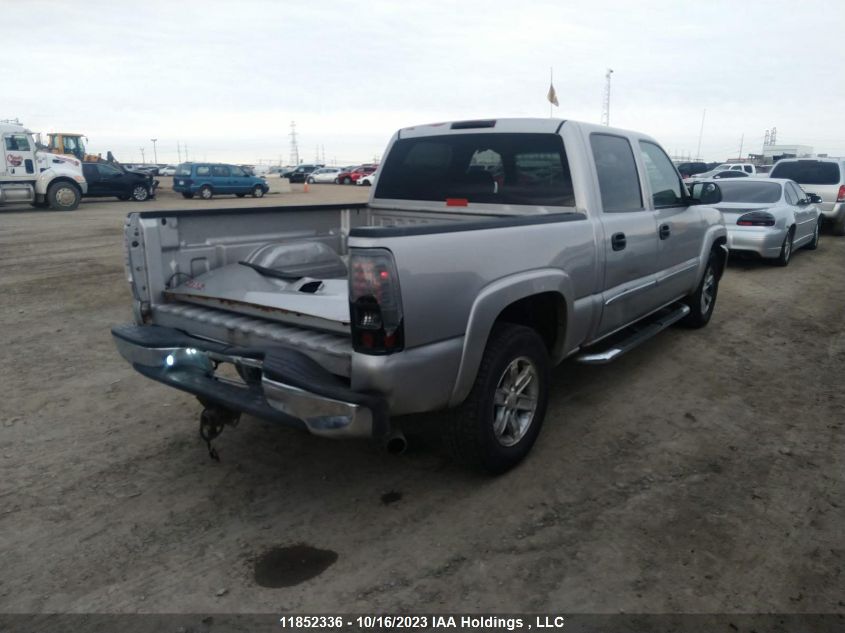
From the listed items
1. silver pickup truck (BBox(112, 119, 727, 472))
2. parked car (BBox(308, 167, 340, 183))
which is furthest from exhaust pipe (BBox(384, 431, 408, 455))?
parked car (BBox(308, 167, 340, 183))

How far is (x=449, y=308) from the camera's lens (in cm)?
296

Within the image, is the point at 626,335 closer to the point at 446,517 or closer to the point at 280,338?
the point at 446,517

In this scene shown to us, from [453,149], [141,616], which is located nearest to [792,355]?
[453,149]

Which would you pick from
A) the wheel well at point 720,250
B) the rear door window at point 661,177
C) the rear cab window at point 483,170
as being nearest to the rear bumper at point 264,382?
the rear cab window at point 483,170

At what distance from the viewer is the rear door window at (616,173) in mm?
4367

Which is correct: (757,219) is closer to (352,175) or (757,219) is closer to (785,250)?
(785,250)

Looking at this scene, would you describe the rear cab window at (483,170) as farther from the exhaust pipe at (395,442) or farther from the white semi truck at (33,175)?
the white semi truck at (33,175)

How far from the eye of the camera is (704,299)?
6656 mm

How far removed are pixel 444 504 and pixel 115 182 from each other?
85.3 feet

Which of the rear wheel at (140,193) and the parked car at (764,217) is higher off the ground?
the rear wheel at (140,193)

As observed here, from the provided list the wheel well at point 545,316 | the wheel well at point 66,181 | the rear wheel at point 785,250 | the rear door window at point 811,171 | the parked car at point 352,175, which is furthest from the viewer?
the parked car at point 352,175

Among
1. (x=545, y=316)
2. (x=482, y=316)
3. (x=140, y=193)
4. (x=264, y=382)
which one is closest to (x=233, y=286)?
(x=264, y=382)

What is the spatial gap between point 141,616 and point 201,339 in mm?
Answer: 1486

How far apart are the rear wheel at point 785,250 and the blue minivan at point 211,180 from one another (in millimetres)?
24259
